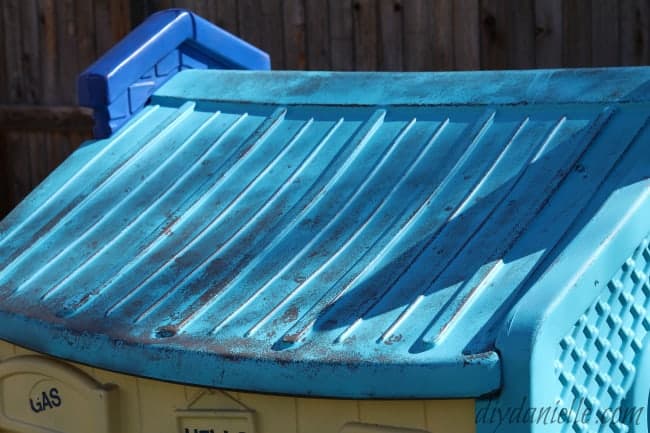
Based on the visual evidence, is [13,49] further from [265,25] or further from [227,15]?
[265,25]

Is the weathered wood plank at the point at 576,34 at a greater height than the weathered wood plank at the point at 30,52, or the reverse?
the weathered wood plank at the point at 576,34

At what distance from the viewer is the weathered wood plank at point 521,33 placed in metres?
5.43

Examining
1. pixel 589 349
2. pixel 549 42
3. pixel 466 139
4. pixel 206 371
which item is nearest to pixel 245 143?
pixel 466 139

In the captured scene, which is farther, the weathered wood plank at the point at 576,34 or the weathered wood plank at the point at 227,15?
the weathered wood plank at the point at 227,15

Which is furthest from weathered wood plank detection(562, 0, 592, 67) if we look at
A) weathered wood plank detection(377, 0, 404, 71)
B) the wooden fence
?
weathered wood plank detection(377, 0, 404, 71)

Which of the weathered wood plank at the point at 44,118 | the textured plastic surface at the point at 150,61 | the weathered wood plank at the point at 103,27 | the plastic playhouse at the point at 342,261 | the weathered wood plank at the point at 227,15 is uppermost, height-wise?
the textured plastic surface at the point at 150,61

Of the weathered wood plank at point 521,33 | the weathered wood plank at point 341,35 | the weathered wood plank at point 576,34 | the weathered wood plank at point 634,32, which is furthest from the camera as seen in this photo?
the weathered wood plank at point 341,35

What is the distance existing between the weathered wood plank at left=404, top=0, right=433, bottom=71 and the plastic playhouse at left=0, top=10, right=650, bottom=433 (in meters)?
2.30

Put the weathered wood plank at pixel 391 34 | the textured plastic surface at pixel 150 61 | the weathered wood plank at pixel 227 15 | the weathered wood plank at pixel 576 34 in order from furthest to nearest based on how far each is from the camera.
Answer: the weathered wood plank at pixel 227 15 → the weathered wood plank at pixel 391 34 → the weathered wood plank at pixel 576 34 → the textured plastic surface at pixel 150 61

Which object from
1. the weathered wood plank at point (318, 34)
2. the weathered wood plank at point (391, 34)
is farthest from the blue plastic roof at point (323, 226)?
the weathered wood plank at point (318, 34)

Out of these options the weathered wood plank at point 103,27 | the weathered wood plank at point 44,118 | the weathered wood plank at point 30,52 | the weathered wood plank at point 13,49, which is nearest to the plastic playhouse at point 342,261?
the weathered wood plank at point 103,27

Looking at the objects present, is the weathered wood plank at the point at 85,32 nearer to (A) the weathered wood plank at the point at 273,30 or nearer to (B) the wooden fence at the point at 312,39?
(B) the wooden fence at the point at 312,39

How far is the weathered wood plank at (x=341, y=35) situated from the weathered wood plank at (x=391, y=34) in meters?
0.16

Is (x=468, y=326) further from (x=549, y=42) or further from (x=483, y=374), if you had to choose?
(x=549, y=42)
